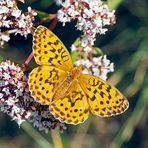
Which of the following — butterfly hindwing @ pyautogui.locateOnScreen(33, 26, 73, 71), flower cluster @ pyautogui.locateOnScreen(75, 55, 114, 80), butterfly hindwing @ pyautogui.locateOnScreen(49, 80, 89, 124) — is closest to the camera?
butterfly hindwing @ pyautogui.locateOnScreen(49, 80, 89, 124)

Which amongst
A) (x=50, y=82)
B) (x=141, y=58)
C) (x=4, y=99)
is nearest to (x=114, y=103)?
(x=50, y=82)

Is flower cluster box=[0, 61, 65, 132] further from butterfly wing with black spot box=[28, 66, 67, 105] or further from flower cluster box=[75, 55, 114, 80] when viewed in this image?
flower cluster box=[75, 55, 114, 80]

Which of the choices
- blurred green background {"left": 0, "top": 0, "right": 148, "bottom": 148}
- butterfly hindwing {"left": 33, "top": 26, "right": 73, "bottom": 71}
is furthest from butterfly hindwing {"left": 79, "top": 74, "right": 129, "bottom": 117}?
blurred green background {"left": 0, "top": 0, "right": 148, "bottom": 148}

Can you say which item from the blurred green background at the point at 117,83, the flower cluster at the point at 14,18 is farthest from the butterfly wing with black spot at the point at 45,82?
the blurred green background at the point at 117,83

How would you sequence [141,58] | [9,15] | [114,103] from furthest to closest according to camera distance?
[141,58] < [9,15] < [114,103]

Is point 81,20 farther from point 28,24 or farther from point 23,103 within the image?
point 23,103

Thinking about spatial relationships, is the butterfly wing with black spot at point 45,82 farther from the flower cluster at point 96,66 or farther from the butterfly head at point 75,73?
the flower cluster at point 96,66

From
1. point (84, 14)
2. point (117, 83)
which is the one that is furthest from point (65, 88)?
point (117, 83)
